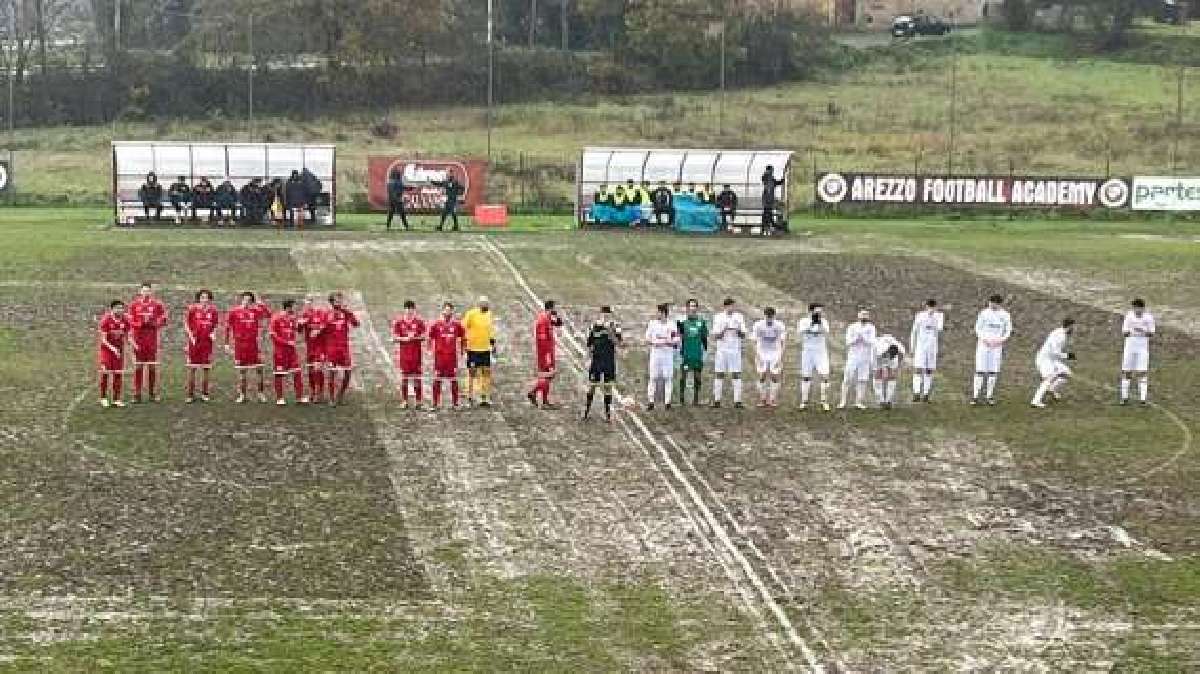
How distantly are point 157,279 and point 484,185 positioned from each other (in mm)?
20119

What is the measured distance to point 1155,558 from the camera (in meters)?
20.9

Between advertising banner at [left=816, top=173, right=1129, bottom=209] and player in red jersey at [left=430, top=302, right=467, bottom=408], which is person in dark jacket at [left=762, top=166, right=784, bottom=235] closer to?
advertising banner at [left=816, top=173, right=1129, bottom=209]

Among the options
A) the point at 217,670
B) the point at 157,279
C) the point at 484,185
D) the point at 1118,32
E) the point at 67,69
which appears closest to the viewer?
the point at 217,670

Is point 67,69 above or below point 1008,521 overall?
above

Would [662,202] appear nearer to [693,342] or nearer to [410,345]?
[693,342]

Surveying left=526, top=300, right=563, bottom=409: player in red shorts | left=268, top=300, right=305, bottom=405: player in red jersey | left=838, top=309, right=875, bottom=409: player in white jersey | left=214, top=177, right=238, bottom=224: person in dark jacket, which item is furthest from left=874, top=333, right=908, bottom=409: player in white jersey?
left=214, top=177, right=238, bottom=224: person in dark jacket

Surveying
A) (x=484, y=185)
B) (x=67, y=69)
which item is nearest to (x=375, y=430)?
(x=484, y=185)

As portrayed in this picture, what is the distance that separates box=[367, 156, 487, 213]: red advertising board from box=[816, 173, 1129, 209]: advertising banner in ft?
39.6

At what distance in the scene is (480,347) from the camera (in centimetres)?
2791

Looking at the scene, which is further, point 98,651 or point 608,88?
point 608,88

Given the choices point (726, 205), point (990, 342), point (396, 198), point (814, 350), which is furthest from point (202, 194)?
point (990, 342)

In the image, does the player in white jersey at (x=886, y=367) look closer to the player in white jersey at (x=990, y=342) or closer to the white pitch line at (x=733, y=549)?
the player in white jersey at (x=990, y=342)

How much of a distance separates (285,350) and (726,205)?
2681 cm

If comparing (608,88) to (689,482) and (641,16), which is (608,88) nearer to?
(641,16)
